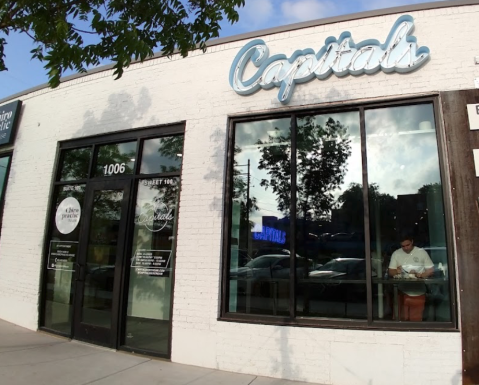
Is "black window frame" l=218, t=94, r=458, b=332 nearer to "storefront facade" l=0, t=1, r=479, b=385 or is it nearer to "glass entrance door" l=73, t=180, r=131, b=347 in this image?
"storefront facade" l=0, t=1, r=479, b=385

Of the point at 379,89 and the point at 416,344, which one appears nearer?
the point at 416,344

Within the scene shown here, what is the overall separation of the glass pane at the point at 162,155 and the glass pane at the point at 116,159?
26 cm

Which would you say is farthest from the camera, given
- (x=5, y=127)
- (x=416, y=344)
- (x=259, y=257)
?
(x=5, y=127)

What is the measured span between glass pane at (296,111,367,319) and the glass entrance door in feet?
9.76

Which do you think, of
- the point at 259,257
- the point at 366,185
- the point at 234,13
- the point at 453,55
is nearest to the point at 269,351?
the point at 259,257

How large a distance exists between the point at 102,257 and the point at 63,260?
101 cm

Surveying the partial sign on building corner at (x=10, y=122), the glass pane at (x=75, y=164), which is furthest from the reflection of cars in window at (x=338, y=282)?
the partial sign on building corner at (x=10, y=122)

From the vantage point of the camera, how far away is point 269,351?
5.02m

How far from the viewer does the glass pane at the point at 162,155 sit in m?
6.31

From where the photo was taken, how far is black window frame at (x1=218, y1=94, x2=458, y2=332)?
4723 millimetres

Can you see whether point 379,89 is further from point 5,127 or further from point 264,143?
point 5,127

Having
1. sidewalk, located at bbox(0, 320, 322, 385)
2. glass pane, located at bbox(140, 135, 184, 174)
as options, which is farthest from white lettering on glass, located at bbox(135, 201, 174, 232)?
sidewalk, located at bbox(0, 320, 322, 385)

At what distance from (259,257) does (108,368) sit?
2529 mm

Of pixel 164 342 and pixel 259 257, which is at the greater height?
pixel 259 257
